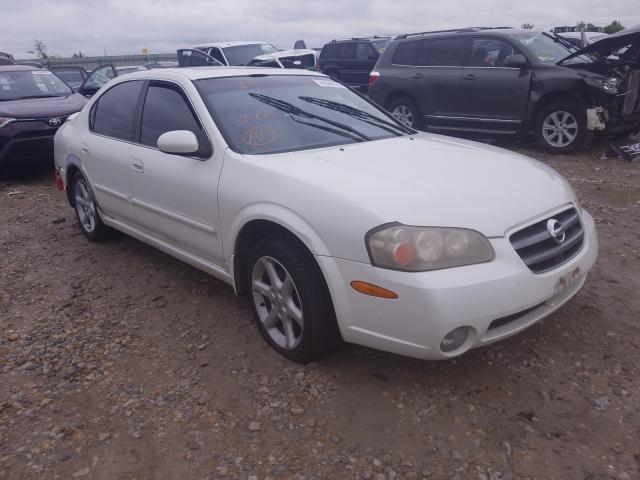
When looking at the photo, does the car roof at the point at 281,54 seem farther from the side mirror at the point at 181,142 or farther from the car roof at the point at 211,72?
the side mirror at the point at 181,142

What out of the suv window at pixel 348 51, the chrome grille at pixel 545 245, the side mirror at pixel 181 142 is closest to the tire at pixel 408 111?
the suv window at pixel 348 51

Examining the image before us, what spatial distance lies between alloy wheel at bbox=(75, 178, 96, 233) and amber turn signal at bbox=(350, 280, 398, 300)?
10.6 ft

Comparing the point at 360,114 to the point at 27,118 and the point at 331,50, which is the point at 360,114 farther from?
the point at 331,50

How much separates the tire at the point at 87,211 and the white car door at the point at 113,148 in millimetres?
251

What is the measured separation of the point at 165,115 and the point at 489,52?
6131 millimetres

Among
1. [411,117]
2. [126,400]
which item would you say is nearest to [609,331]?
[126,400]

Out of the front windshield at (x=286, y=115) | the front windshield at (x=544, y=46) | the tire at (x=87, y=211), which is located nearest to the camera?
the front windshield at (x=286, y=115)

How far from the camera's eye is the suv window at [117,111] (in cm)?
429

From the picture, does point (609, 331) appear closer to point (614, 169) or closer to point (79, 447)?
point (79, 447)

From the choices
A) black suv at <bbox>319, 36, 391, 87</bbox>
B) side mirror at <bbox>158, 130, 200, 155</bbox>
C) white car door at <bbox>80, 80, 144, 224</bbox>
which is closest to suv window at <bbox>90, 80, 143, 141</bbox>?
white car door at <bbox>80, 80, 144, 224</bbox>

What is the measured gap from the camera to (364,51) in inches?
572

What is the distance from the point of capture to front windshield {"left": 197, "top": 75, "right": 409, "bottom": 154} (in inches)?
135

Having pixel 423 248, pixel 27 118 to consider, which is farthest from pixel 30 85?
pixel 423 248

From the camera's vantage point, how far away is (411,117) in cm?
959
